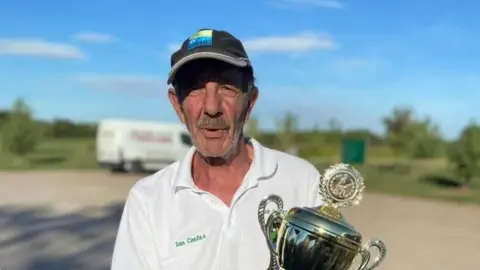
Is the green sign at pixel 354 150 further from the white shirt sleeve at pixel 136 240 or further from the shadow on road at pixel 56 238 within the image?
the white shirt sleeve at pixel 136 240

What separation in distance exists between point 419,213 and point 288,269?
44.4 ft

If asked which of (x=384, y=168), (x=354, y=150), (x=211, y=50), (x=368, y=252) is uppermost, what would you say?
(x=211, y=50)

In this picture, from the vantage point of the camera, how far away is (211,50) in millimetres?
2088

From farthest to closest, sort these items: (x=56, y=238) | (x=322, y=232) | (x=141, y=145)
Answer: (x=141, y=145) < (x=56, y=238) < (x=322, y=232)

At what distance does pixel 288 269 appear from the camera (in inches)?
84.0

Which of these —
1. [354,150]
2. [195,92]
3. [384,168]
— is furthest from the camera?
[384,168]

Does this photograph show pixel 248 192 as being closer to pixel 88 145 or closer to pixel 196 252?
pixel 196 252

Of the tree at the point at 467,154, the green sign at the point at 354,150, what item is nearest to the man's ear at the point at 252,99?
the green sign at the point at 354,150

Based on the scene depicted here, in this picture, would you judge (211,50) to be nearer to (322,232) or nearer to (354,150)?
(322,232)

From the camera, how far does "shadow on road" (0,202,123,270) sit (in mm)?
9203

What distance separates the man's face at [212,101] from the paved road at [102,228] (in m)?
7.00

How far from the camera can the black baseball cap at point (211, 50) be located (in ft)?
6.85

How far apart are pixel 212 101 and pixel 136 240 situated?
0.47 m

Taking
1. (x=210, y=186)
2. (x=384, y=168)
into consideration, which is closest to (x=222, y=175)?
(x=210, y=186)
